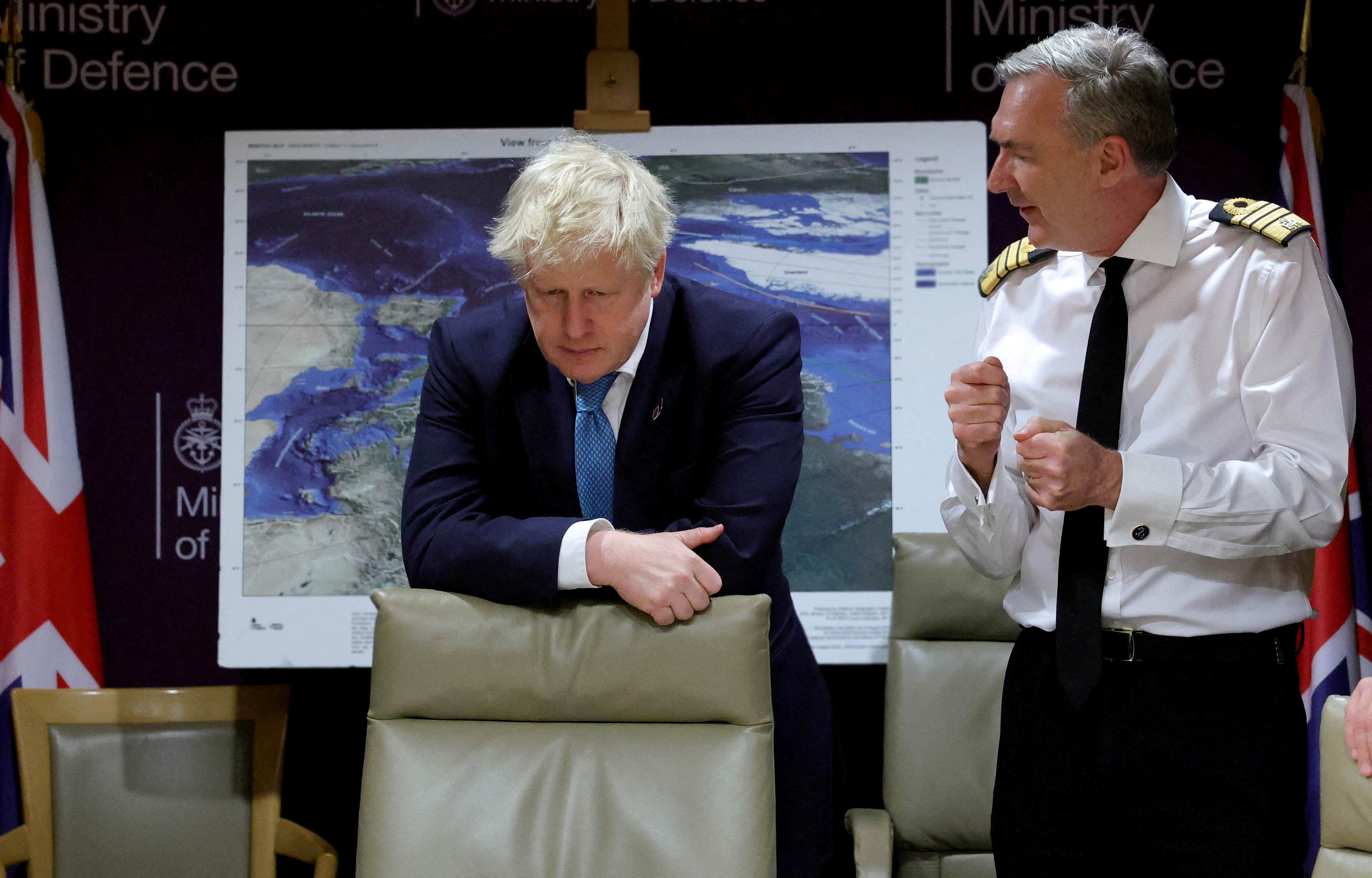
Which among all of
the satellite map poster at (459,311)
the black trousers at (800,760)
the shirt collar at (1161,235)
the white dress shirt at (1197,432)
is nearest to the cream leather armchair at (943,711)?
the satellite map poster at (459,311)

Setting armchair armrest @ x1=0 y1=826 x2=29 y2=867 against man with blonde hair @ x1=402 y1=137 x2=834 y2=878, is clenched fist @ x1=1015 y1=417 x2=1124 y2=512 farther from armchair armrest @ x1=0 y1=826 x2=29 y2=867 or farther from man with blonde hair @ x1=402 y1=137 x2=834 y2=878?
armchair armrest @ x1=0 y1=826 x2=29 y2=867

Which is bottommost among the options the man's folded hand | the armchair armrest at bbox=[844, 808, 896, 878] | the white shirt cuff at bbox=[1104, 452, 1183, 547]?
the armchair armrest at bbox=[844, 808, 896, 878]

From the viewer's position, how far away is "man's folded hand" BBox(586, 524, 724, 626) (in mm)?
1485

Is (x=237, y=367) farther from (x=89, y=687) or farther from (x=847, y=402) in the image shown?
(x=847, y=402)

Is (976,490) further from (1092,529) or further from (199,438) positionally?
(199,438)

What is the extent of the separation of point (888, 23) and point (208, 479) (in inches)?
83.5

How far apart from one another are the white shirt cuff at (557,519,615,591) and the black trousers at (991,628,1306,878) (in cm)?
64

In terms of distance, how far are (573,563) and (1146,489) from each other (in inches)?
28.9

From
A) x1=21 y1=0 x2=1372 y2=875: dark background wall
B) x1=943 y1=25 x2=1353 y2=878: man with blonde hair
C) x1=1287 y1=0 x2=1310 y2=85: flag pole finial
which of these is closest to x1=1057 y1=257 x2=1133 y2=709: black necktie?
x1=943 y1=25 x2=1353 y2=878: man with blonde hair

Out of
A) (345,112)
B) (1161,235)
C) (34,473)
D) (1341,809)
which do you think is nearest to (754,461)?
(1161,235)

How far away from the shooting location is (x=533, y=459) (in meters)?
1.74

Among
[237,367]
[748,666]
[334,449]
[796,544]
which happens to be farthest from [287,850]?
[748,666]

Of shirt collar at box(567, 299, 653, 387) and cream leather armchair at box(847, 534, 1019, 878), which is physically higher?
shirt collar at box(567, 299, 653, 387)

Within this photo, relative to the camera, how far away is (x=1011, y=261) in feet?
5.89
